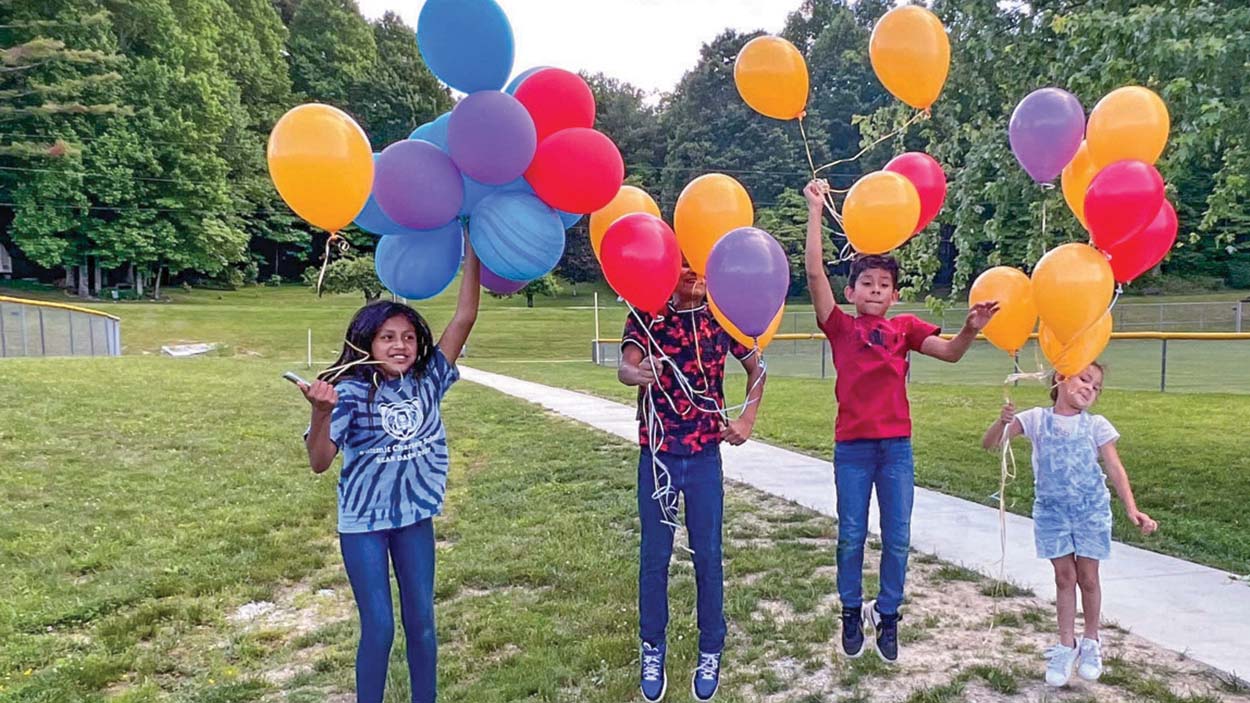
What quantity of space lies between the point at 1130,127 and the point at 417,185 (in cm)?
253

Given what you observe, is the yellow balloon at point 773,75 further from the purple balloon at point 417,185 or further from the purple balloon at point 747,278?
the purple balloon at point 417,185

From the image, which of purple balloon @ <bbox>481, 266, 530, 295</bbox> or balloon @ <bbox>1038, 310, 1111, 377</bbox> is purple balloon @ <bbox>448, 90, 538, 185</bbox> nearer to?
purple balloon @ <bbox>481, 266, 530, 295</bbox>

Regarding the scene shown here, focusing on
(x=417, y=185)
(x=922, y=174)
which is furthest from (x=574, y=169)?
(x=922, y=174)

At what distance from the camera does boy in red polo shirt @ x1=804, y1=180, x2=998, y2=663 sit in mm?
3055

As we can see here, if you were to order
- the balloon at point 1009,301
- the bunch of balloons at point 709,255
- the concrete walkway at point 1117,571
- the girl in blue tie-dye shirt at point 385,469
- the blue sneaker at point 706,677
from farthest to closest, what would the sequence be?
the concrete walkway at point 1117,571 < the balloon at point 1009,301 < the blue sneaker at point 706,677 < the bunch of balloons at point 709,255 < the girl in blue tie-dye shirt at point 385,469

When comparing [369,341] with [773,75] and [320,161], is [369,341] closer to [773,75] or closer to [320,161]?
[320,161]

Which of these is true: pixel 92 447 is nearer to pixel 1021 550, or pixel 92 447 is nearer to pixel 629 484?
pixel 629 484

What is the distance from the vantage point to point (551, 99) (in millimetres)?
2920

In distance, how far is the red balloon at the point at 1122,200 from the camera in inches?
113

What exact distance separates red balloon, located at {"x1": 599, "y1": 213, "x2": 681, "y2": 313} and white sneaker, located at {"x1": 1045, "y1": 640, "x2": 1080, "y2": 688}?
192 cm

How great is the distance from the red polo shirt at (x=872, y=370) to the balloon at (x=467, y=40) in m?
1.51

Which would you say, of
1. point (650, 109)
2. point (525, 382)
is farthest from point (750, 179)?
point (525, 382)

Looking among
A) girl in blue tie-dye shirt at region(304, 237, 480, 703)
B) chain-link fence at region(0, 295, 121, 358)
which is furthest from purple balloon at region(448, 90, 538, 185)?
chain-link fence at region(0, 295, 121, 358)

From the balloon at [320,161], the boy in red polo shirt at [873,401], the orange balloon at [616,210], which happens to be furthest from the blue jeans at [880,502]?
the balloon at [320,161]
